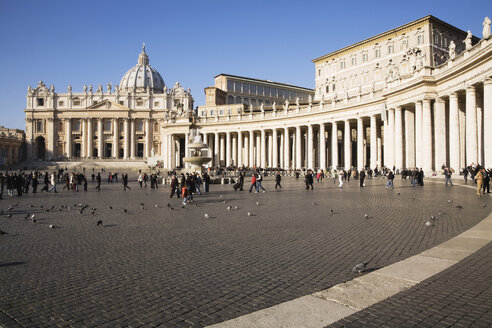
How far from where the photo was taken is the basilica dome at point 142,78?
153125mm

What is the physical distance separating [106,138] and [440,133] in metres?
108

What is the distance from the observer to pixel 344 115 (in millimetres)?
54344

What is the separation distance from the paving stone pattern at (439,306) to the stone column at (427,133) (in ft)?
115

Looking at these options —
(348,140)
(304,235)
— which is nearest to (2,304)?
(304,235)

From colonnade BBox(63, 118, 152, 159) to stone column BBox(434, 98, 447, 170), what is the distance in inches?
3862

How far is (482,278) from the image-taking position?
232 inches

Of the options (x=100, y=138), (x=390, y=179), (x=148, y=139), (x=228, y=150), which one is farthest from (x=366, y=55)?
(x=100, y=138)

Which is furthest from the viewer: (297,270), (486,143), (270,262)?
(486,143)

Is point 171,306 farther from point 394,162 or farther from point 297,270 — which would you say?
point 394,162

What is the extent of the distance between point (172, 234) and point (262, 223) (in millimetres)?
3107

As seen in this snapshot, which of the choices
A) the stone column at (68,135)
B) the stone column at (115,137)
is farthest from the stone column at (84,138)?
the stone column at (115,137)

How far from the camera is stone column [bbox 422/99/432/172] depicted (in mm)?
37500

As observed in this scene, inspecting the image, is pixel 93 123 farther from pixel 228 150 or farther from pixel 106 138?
pixel 228 150

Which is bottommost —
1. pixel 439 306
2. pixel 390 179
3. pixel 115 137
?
pixel 439 306
